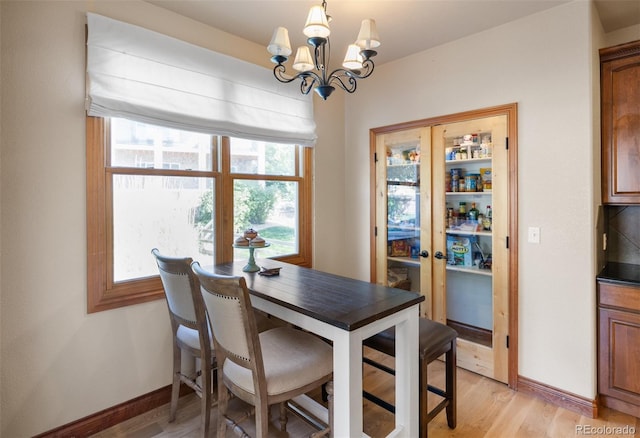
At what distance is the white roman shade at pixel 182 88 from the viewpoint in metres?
2.05

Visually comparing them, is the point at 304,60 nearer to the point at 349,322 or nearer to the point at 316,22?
the point at 316,22

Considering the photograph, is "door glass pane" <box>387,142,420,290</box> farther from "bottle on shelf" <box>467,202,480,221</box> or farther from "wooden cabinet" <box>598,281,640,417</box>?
"wooden cabinet" <box>598,281,640,417</box>

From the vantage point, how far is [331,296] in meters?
1.76

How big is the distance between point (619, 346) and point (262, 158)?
9.61ft

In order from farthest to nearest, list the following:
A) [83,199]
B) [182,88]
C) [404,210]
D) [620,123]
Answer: [404,210], [182,88], [620,123], [83,199]

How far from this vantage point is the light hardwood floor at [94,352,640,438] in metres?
2.06

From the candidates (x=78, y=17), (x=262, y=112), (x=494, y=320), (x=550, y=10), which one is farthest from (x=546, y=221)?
(x=78, y=17)

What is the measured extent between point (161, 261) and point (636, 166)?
3.10m

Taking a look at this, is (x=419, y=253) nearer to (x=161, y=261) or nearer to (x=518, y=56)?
(x=518, y=56)

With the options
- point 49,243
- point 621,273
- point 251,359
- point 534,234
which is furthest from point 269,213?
point 621,273

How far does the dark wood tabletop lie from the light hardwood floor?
0.94 meters

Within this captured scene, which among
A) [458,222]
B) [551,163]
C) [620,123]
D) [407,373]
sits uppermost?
[620,123]

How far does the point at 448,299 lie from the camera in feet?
9.73

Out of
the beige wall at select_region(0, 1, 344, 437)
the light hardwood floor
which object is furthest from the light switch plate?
the beige wall at select_region(0, 1, 344, 437)
